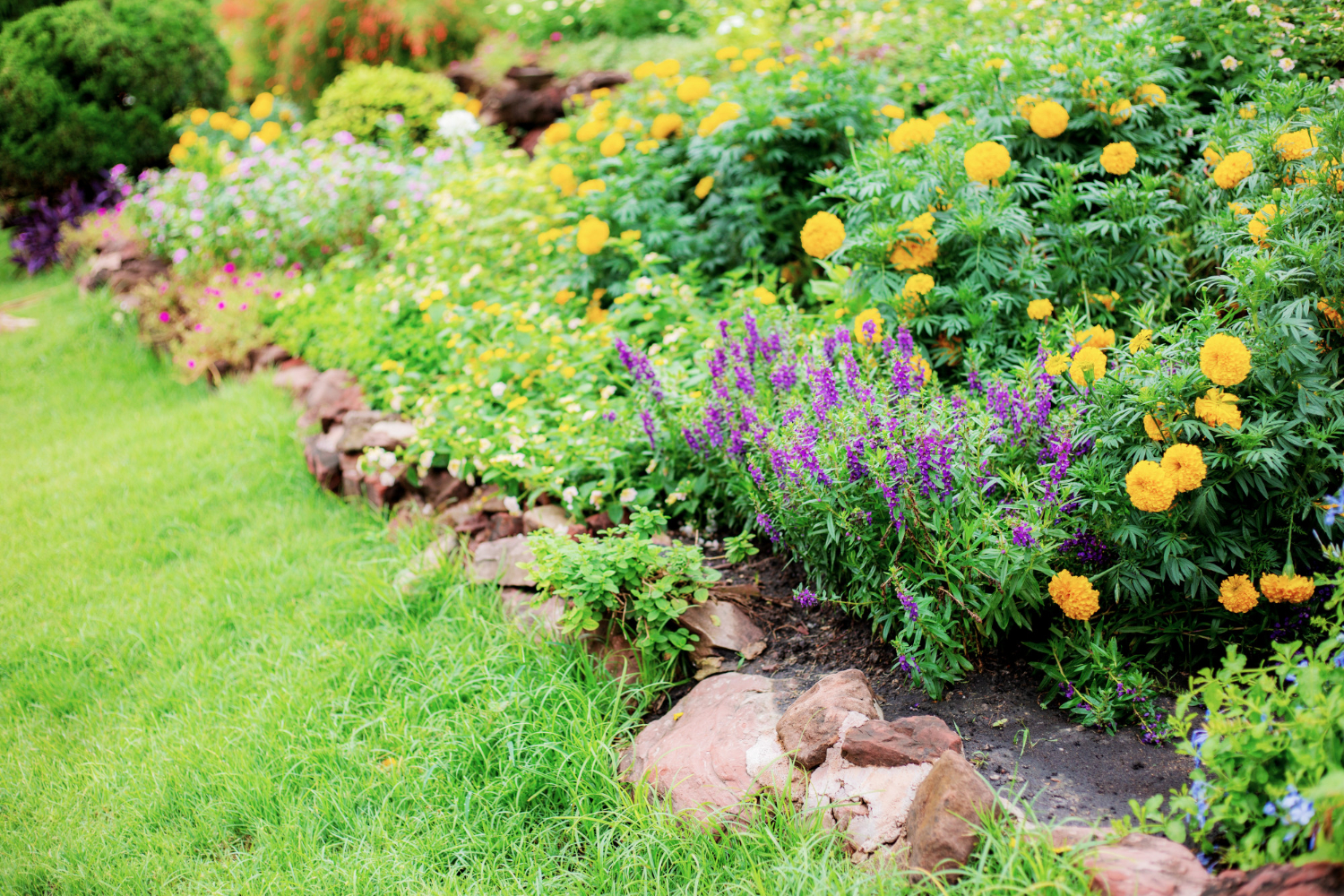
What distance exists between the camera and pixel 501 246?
4879mm

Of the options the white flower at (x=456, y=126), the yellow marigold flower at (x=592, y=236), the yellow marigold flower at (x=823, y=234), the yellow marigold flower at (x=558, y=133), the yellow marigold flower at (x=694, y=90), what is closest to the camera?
the yellow marigold flower at (x=823, y=234)

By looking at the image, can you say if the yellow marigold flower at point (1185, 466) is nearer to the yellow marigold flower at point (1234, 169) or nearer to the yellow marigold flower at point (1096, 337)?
the yellow marigold flower at point (1096, 337)

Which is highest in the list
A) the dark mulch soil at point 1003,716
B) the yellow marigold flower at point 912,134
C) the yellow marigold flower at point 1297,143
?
the yellow marigold flower at point 912,134

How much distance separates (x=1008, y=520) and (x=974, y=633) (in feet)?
1.37

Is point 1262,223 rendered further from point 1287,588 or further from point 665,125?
point 665,125

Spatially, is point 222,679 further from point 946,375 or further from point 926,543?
point 946,375

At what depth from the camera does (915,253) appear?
2.87 metres

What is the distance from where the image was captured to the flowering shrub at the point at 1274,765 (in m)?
1.32

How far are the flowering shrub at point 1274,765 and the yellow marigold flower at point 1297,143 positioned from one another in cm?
152

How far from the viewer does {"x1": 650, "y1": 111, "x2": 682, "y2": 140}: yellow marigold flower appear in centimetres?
432

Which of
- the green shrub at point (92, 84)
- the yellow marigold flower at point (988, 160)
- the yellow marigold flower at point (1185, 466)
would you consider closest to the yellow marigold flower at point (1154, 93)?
the yellow marigold flower at point (988, 160)

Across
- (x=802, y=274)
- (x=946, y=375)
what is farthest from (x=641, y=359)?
(x=802, y=274)

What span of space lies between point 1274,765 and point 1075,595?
568mm

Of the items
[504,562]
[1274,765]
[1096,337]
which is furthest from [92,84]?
[1274,765]
